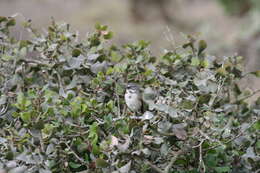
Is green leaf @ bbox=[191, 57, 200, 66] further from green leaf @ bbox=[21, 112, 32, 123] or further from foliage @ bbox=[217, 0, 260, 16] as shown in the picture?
foliage @ bbox=[217, 0, 260, 16]

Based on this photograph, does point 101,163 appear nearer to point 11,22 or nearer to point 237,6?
point 11,22

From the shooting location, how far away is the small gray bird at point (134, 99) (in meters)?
1.33

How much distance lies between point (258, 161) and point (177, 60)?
0.39 meters

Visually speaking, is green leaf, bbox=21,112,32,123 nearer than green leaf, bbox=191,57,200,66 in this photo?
Yes

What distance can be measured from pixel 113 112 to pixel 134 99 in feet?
0.27

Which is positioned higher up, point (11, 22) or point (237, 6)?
point (237, 6)

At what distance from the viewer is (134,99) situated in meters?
1.34

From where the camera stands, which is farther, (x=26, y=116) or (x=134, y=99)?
(x=134, y=99)

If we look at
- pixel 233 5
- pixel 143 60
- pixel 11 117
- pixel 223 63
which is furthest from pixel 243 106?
pixel 233 5

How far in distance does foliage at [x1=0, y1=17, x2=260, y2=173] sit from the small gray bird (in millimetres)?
25

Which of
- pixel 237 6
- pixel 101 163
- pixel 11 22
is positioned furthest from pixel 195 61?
pixel 237 6

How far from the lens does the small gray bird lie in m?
1.33

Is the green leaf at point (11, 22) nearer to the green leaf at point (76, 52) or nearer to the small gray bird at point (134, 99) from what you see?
the green leaf at point (76, 52)

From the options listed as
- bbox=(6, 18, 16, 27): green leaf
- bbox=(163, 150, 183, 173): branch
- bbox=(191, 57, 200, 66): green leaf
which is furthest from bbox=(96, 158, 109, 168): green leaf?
bbox=(6, 18, 16, 27): green leaf
